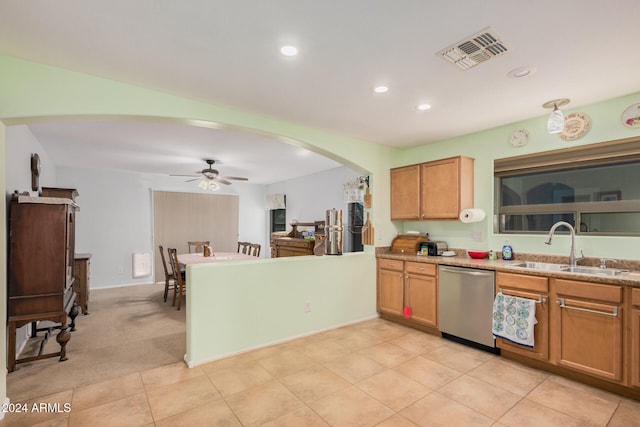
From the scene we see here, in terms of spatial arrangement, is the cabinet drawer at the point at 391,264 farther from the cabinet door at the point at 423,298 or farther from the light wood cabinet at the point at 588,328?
the light wood cabinet at the point at 588,328

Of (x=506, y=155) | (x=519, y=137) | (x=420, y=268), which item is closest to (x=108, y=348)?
(x=420, y=268)

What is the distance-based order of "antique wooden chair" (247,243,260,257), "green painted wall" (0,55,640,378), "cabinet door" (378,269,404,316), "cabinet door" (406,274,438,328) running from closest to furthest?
1. "green painted wall" (0,55,640,378)
2. "cabinet door" (406,274,438,328)
3. "cabinet door" (378,269,404,316)
4. "antique wooden chair" (247,243,260,257)

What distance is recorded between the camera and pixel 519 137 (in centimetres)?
334

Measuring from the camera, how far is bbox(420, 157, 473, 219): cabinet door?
11.8 ft

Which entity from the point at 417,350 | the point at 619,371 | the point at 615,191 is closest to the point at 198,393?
the point at 417,350

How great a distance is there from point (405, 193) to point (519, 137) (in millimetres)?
1418

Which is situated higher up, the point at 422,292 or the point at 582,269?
the point at 582,269

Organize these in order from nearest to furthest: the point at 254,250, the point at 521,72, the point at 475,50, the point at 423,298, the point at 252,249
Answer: the point at 475,50 → the point at 521,72 → the point at 423,298 → the point at 254,250 → the point at 252,249

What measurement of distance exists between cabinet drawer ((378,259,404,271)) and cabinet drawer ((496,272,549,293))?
45.9 inches

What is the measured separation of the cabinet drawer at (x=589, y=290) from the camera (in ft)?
7.53

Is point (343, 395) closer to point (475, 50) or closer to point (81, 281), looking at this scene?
point (475, 50)

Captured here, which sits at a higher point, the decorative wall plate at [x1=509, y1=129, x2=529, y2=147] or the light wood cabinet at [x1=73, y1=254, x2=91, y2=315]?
the decorative wall plate at [x1=509, y1=129, x2=529, y2=147]

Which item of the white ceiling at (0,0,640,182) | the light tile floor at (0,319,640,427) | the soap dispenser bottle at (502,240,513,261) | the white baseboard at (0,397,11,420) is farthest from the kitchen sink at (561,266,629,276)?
the white baseboard at (0,397,11,420)

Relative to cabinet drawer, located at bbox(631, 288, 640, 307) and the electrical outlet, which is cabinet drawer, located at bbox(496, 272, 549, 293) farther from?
the electrical outlet
